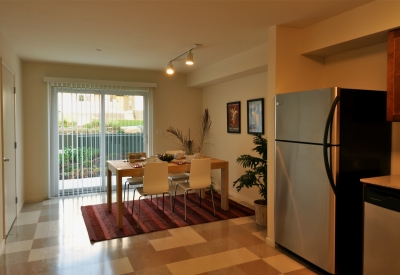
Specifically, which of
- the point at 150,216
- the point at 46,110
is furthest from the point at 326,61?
the point at 46,110

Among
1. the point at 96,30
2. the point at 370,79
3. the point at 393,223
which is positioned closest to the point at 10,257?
the point at 96,30

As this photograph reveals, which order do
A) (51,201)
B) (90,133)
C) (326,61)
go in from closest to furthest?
(326,61) → (51,201) → (90,133)

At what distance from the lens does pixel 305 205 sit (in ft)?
8.88

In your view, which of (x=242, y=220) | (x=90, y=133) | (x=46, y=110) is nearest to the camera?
(x=242, y=220)

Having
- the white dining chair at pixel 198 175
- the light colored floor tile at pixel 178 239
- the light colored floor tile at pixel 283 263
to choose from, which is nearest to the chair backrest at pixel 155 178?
the white dining chair at pixel 198 175

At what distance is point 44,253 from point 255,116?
3.30 m

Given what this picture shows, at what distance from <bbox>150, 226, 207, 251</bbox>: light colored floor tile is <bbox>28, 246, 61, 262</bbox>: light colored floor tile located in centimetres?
99

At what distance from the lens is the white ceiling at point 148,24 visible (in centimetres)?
261

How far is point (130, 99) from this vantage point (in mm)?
5816

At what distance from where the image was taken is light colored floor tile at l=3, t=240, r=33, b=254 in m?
3.11

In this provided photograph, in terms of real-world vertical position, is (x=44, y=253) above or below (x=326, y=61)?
below

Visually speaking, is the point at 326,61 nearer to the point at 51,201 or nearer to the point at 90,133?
the point at 90,133

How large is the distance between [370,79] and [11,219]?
447cm

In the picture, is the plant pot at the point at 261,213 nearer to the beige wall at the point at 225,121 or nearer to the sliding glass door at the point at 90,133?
the beige wall at the point at 225,121
